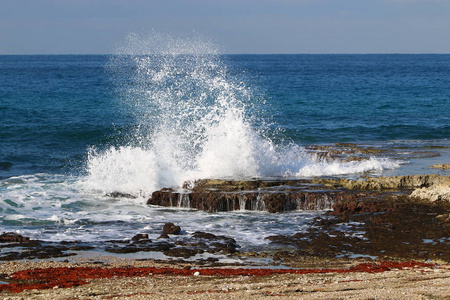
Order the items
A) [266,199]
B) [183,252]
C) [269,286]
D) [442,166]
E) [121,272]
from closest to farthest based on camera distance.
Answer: [269,286]
[121,272]
[183,252]
[266,199]
[442,166]

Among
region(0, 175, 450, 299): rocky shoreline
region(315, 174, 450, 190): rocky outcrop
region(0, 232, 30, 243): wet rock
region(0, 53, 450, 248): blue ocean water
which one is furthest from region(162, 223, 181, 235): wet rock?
region(315, 174, 450, 190): rocky outcrop

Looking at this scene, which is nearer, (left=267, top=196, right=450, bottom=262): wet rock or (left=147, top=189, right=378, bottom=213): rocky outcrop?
(left=267, top=196, right=450, bottom=262): wet rock

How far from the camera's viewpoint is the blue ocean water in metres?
15.6

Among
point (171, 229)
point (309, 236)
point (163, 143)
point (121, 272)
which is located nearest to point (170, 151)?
point (163, 143)

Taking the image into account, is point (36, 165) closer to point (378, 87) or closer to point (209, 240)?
point (209, 240)

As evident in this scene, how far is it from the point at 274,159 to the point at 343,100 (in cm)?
2939

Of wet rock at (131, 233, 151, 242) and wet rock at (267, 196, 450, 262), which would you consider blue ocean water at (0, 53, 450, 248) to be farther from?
wet rock at (267, 196, 450, 262)

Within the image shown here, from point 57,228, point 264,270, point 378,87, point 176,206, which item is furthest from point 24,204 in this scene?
point 378,87

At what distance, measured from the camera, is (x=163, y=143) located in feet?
70.1

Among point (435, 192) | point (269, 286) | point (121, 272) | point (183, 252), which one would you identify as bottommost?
point (183, 252)

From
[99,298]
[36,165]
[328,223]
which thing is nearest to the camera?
[99,298]

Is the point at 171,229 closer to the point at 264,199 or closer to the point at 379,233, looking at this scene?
the point at 264,199

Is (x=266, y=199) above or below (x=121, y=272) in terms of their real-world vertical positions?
above

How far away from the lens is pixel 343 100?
47750 millimetres
